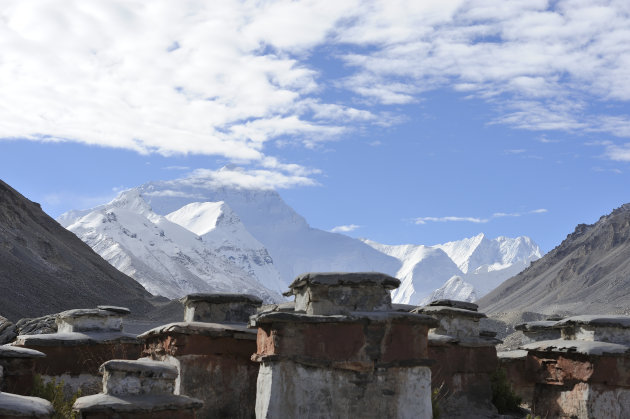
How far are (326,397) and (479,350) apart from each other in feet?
14.6

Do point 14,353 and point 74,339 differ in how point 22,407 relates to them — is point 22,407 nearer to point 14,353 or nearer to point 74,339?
point 14,353

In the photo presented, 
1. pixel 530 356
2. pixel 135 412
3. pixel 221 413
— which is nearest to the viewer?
pixel 135 412

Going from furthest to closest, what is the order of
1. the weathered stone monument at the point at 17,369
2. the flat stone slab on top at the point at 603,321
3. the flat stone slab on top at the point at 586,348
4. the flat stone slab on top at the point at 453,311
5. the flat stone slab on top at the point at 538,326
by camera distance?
the flat stone slab on top at the point at 538,326
the flat stone slab on top at the point at 453,311
the flat stone slab on top at the point at 603,321
the flat stone slab on top at the point at 586,348
the weathered stone monument at the point at 17,369

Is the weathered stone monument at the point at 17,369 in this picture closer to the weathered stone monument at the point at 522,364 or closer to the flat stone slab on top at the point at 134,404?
the flat stone slab on top at the point at 134,404

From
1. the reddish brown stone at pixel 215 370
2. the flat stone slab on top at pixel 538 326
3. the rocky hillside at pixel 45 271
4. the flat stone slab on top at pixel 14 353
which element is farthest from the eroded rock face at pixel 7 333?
the rocky hillside at pixel 45 271

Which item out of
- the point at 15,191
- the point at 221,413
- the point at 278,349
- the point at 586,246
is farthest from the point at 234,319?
the point at 586,246

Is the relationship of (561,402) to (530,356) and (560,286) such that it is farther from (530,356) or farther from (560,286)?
(560,286)

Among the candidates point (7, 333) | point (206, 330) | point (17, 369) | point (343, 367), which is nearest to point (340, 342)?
point (343, 367)

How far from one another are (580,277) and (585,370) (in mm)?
88719

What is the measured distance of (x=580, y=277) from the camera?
316 feet

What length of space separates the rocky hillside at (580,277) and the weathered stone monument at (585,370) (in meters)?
65.2

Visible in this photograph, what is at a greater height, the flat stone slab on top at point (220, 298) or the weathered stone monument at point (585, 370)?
the flat stone slab on top at point (220, 298)

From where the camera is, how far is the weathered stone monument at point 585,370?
38.5ft

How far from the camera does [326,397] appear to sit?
386 inches
